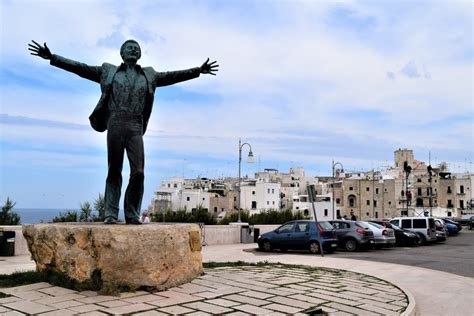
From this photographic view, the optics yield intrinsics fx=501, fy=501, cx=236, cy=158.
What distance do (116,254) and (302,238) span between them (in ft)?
42.0

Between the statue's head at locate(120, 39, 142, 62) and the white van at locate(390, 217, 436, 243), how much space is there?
818 inches

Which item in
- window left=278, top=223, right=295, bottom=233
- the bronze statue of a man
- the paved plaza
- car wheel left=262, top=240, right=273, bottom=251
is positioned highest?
the bronze statue of a man

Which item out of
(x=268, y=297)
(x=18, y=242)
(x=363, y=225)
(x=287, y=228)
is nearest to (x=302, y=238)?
(x=287, y=228)

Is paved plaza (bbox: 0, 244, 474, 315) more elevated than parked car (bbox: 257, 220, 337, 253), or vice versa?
parked car (bbox: 257, 220, 337, 253)

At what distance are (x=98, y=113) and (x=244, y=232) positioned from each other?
16.0 m

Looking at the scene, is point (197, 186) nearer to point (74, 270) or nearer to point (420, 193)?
point (420, 193)

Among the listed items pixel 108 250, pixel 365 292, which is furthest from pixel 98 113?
pixel 365 292

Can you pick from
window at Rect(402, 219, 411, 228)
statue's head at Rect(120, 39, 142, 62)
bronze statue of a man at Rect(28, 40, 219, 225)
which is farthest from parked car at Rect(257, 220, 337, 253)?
statue's head at Rect(120, 39, 142, 62)

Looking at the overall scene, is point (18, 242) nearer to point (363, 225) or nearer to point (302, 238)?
point (302, 238)

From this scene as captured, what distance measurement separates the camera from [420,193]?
96688 millimetres

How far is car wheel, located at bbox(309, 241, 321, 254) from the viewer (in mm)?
19000

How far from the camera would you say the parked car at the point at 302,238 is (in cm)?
1906

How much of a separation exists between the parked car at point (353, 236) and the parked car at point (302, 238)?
5.87ft

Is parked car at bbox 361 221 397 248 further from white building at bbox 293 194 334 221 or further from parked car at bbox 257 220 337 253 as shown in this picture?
white building at bbox 293 194 334 221
